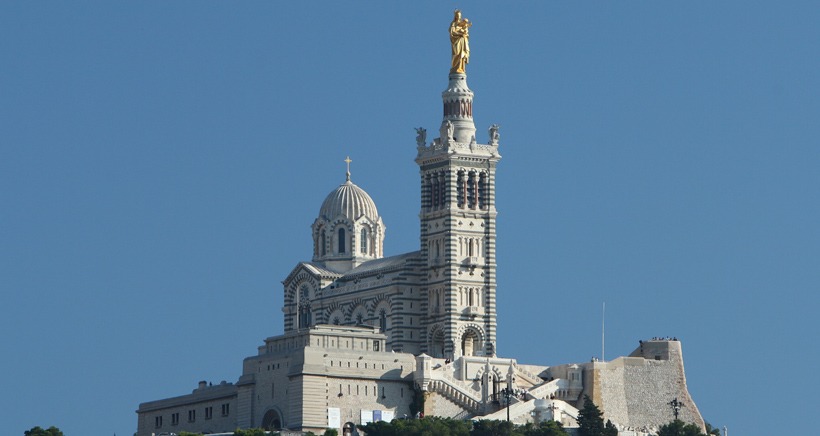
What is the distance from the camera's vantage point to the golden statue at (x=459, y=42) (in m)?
197

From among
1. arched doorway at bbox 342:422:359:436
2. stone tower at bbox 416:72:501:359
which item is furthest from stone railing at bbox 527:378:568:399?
arched doorway at bbox 342:422:359:436

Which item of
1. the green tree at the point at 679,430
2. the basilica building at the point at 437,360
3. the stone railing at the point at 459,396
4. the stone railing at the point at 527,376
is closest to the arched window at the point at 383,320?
the basilica building at the point at 437,360

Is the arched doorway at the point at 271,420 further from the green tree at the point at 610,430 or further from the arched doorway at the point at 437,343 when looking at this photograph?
the green tree at the point at 610,430

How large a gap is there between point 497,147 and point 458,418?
78.5 feet

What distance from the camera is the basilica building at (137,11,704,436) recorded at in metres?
180

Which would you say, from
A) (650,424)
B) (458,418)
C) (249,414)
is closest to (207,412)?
(249,414)

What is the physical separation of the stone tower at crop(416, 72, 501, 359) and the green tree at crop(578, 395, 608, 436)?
13.6m

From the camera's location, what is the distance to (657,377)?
19212 centimetres

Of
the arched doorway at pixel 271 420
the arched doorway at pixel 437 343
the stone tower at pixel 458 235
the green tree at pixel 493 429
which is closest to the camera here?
the green tree at pixel 493 429

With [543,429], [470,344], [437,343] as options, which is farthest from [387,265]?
[543,429]

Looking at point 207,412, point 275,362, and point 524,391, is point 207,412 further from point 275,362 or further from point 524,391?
point 524,391

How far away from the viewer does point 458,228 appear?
193 meters

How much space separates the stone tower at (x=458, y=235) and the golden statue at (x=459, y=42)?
1552mm

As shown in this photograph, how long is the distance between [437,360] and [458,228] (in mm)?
11494
